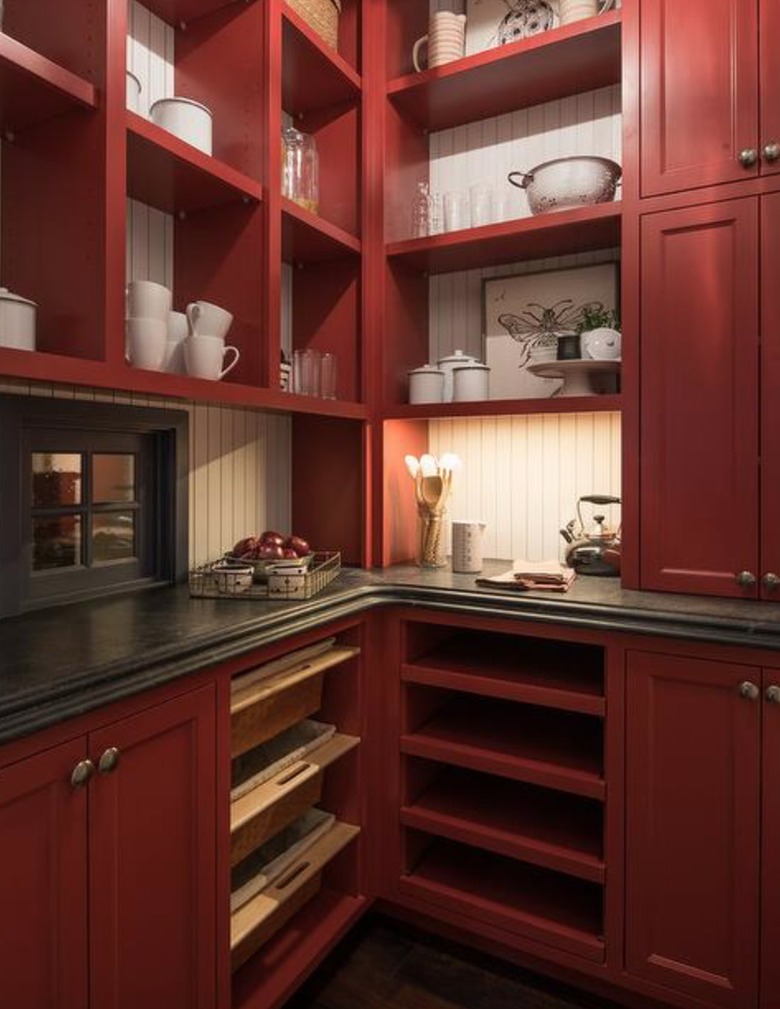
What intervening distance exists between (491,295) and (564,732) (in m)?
1.43

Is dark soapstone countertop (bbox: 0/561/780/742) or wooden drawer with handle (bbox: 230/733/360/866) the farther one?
wooden drawer with handle (bbox: 230/733/360/866)

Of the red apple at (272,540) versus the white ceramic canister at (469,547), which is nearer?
the red apple at (272,540)

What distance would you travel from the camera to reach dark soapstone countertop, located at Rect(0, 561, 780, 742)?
3.57 ft

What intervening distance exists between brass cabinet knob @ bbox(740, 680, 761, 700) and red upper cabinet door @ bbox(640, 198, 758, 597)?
0.27 m

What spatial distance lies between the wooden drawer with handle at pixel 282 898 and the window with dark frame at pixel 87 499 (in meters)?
0.82

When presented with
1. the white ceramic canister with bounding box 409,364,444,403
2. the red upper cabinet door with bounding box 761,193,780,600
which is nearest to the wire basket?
the white ceramic canister with bounding box 409,364,444,403

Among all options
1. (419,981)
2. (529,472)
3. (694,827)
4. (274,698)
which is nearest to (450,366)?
(529,472)

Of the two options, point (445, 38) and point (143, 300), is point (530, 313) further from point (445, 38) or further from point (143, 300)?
point (143, 300)

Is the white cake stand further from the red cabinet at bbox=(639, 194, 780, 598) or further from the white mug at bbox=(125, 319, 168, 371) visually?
the white mug at bbox=(125, 319, 168, 371)

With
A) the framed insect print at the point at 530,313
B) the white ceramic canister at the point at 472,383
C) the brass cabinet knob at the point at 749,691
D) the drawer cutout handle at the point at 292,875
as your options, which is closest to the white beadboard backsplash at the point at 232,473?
the white ceramic canister at the point at 472,383

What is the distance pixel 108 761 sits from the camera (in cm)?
112

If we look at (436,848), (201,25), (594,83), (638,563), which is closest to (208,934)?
(436,848)

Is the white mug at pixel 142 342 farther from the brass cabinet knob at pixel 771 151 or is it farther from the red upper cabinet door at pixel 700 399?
the brass cabinet knob at pixel 771 151

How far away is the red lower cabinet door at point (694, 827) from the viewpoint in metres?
1.52
